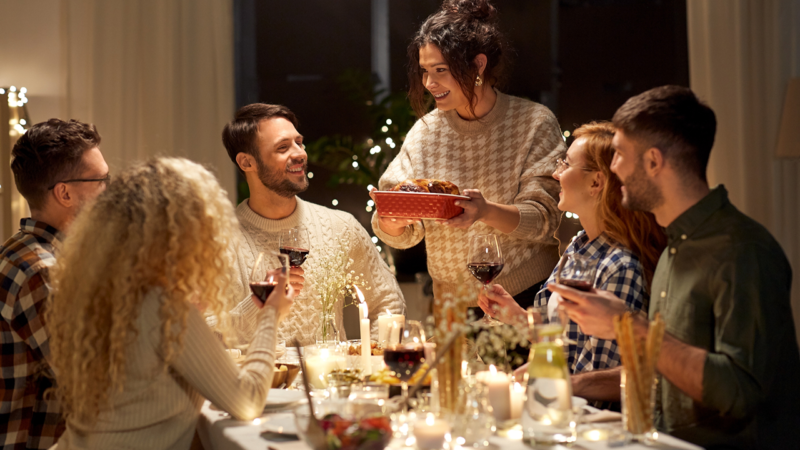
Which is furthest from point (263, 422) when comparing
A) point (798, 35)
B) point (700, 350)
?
point (798, 35)

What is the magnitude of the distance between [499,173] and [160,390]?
69.1 inches

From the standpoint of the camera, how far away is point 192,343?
5.36 ft

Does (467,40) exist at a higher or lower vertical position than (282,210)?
higher

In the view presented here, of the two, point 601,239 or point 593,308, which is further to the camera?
point 601,239

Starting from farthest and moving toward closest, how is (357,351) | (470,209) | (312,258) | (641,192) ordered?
1. (312,258)
2. (470,209)
3. (357,351)
4. (641,192)

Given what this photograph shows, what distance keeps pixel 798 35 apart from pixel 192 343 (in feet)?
12.8

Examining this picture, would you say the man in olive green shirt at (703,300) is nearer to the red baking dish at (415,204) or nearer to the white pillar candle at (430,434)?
the white pillar candle at (430,434)

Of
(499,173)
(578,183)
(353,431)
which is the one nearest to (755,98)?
(499,173)

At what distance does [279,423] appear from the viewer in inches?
65.4

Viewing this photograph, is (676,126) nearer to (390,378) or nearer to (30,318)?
(390,378)

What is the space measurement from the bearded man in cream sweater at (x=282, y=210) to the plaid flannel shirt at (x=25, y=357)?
0.94 meters

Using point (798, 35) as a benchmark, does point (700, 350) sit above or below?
below

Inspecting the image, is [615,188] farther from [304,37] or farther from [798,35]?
[304,37]

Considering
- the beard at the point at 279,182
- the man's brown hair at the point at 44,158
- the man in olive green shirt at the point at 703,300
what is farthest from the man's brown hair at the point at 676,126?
the man's brown hair at the point at 44,158
